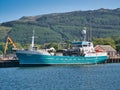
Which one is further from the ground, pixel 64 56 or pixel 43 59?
pixel 64 56

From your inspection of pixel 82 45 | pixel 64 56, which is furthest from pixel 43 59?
pixel 82 45

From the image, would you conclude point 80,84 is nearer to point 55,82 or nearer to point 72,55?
point 55,82

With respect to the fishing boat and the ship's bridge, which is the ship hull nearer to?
the fishing boat

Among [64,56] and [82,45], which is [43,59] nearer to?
[64,56]

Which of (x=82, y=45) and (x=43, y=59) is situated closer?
(x=43, y=59)

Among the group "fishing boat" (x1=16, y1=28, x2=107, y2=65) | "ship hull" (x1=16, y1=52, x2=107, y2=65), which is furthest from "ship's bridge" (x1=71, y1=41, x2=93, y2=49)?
"ship hull" (x1=16, y1=52, x2=107, y2=65)

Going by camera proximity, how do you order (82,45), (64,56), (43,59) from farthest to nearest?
(82,45) < (64,56) < (43,59)

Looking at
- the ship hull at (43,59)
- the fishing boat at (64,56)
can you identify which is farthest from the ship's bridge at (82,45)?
the ship hull at (43,59)

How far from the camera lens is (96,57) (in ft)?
367

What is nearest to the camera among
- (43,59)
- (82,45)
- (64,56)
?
(43,59)

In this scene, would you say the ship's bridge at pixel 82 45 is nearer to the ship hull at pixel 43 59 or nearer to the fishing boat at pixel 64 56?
the fishing boat at pixel 64 56

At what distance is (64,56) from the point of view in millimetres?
103812

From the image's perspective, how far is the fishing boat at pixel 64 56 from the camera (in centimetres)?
9956

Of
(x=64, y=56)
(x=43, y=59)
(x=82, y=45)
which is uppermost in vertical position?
(x=82, y=45)
